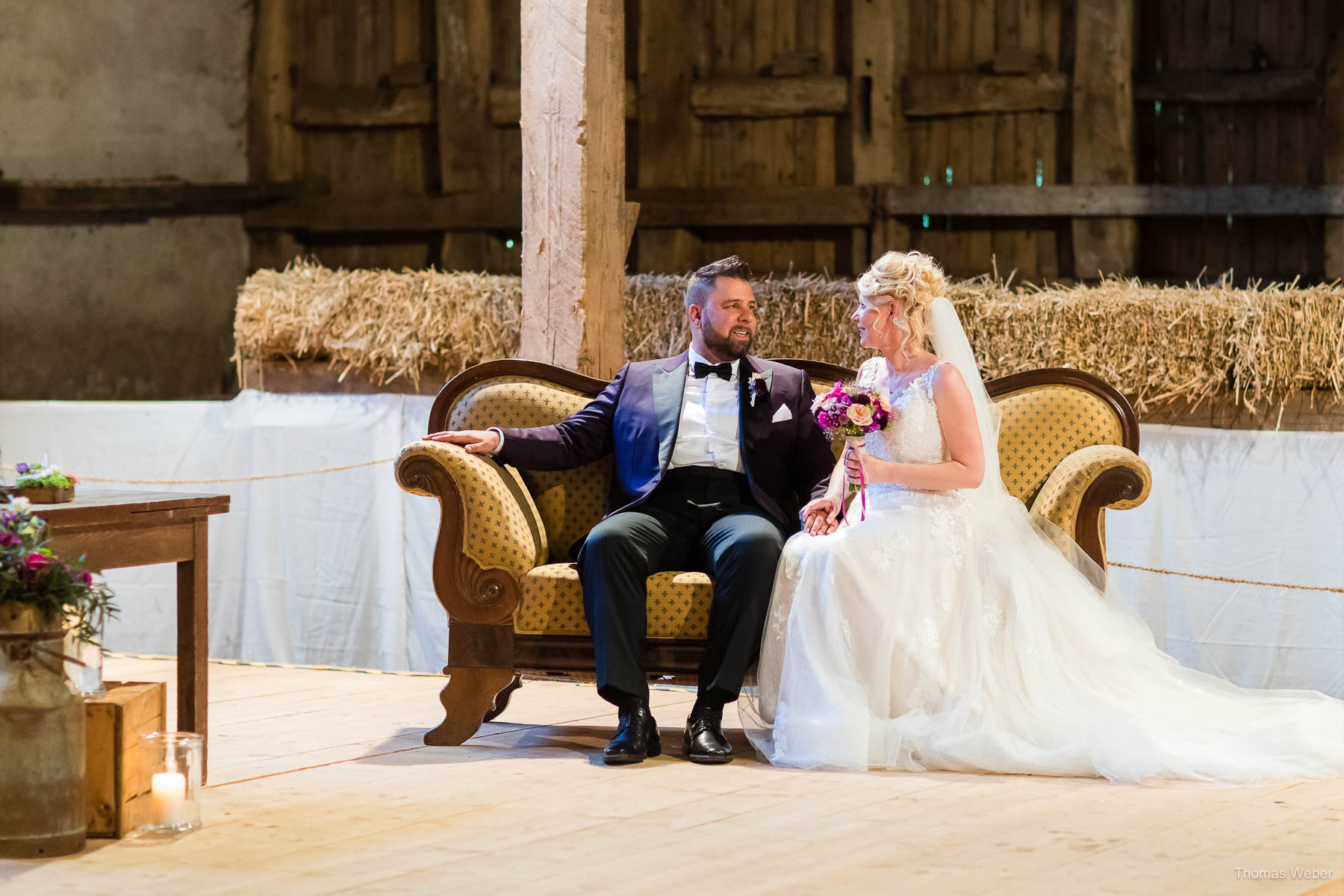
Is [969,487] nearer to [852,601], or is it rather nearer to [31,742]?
[852,601]

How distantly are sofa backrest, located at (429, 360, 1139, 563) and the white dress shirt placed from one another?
30 cm

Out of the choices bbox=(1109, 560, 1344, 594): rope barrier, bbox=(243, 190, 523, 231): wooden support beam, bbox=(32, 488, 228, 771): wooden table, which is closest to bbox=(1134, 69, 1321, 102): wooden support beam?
bbox=(1109, 560, 1344, 594): rope barrier

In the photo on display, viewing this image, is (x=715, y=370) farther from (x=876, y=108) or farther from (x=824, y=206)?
(x=876, y=108)

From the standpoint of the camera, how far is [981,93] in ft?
23.0

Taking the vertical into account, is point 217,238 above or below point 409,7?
below

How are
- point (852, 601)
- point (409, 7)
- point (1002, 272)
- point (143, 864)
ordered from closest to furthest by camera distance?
point (143, 864) < point (852, 601) < point (1002, 272) < point (409, 7)

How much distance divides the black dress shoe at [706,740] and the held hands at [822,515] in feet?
1.75

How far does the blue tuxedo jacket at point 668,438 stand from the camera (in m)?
3.85

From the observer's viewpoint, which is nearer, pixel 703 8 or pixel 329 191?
pixel 703 8

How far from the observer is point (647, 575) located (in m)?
3.55

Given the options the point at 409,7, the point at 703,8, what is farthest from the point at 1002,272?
the point at 409,7

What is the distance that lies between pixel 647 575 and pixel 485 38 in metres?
4.65

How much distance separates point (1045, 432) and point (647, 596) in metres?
1.23

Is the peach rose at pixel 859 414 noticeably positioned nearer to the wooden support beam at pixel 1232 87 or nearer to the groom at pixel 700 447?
the groom at pixel 700 447
